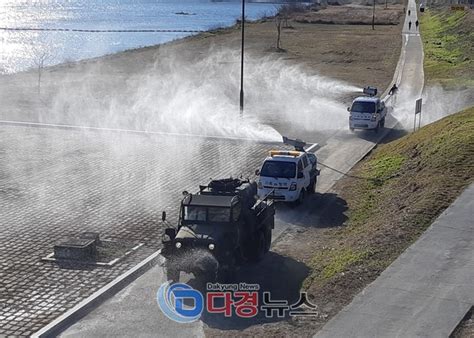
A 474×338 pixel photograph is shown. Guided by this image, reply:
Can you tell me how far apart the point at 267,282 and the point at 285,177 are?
7.47 meters

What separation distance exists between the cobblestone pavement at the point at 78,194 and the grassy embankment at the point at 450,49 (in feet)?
85.6

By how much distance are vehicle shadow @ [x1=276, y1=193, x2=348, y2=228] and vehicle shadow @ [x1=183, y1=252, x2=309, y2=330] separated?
11.3ft

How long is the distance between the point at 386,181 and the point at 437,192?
500cm

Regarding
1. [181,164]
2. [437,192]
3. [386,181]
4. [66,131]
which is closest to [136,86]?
[66,131]

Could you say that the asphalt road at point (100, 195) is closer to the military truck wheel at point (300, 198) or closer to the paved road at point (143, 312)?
the paved road at point (143, 312)

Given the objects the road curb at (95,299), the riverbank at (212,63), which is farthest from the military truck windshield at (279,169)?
the riverbank at (212,63)

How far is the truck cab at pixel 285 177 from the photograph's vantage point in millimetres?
25688

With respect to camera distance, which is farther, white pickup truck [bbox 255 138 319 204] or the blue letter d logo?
white pickup truck [bbox 255 138 319 204]

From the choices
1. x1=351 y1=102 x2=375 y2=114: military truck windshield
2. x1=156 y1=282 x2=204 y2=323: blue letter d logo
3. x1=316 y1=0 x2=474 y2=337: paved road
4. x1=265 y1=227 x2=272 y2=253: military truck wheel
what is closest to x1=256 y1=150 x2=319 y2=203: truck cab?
x1=265 y1=227 x2=272 y2=253: military truck wheel

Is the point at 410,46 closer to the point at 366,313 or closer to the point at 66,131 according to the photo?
the point at 66,131

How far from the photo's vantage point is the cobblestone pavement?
61.5 feet

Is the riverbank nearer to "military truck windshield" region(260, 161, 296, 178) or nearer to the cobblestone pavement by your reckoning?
the cobblestone pavement

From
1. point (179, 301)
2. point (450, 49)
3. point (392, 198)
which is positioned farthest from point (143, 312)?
point (450, 49)

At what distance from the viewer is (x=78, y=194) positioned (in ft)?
91.1
